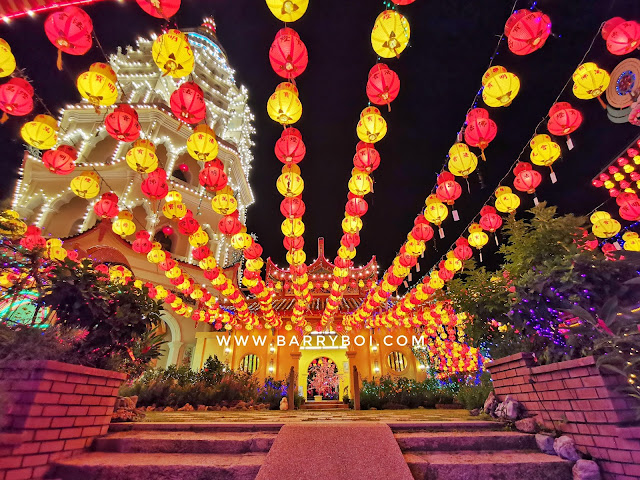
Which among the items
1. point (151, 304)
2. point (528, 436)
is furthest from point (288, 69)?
point (528, 436)

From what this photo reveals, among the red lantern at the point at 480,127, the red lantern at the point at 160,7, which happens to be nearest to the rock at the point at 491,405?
the red lantern at the point at 480,127

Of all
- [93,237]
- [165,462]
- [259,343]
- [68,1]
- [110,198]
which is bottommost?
[165,462]

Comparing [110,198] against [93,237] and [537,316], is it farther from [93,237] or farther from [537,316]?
[537,316]

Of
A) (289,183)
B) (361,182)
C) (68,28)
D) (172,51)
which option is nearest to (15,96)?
(68,28)

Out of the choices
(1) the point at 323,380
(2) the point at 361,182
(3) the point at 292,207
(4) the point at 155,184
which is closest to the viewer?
(2) the point at 361,182

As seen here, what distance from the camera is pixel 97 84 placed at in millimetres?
5246

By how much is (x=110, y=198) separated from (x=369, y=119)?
709 cm

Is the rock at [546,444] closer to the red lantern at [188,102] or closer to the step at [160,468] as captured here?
the step at [160,468]

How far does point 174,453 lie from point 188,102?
4980 millimetres

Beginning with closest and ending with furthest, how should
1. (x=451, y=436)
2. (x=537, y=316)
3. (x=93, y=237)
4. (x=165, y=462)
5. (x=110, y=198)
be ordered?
(x=165, y=462)
(x=451, y=436)
(x=537, y=316)
(x=110, y=198)
(x=93, y=237)

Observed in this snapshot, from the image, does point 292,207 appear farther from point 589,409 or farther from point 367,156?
point 589,409

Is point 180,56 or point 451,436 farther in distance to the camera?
point 180,56

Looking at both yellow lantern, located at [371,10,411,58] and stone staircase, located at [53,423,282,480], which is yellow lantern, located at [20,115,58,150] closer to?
stone staircase, located at [53,423,282,480]

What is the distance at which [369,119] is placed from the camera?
5414 millimetres
